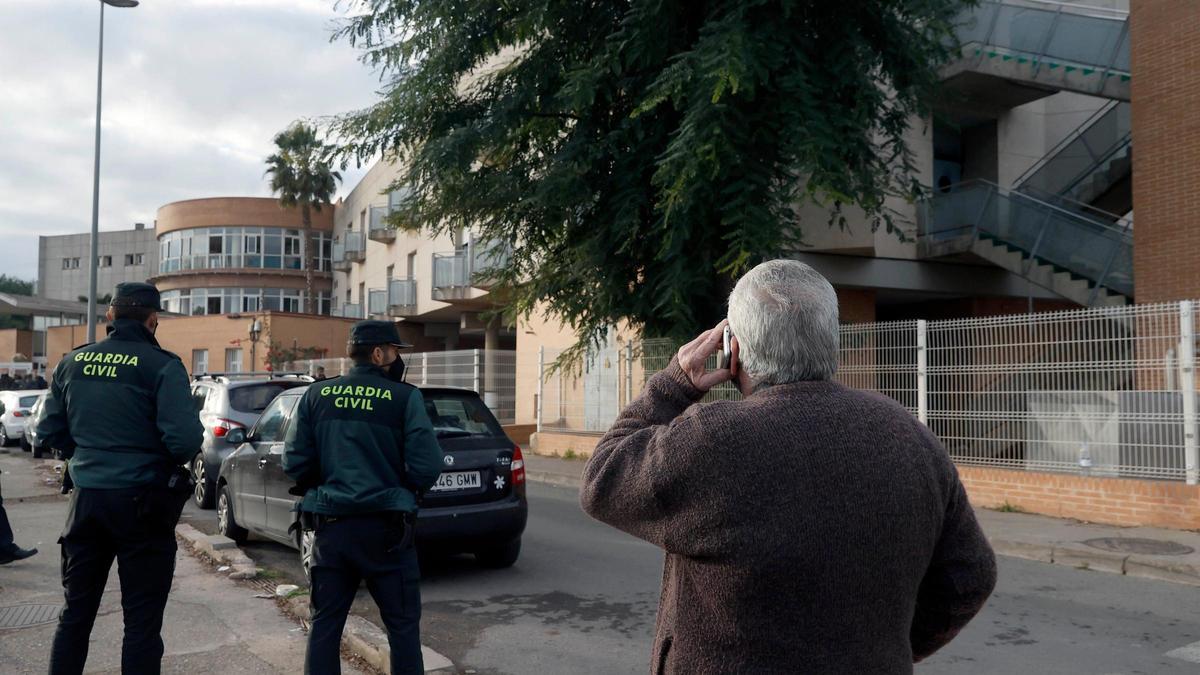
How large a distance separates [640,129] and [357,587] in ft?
30.4

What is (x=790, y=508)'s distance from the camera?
5.78 feet

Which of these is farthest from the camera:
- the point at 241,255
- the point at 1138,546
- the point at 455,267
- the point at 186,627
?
the point at 241,255

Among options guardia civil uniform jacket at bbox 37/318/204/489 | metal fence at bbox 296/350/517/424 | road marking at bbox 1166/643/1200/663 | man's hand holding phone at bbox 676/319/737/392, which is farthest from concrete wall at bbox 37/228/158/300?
man's hand holding phone at bbox 676/319/737/392

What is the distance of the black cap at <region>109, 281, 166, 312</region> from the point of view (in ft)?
14.5

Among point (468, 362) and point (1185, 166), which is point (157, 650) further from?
point (468, 362)

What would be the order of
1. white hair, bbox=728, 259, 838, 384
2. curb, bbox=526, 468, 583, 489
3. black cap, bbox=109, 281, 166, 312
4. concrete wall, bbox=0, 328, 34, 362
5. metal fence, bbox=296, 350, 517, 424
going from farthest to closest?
concrete wall, bbox=0, 328, 34, 362 → metal fence, bbox=296, 350, 517, 424 → curb, bbox=526, 468, 583, 489 → black cap, bbox=109, 281, 166, 312 → white hair, bbox=728, 259, 838, 384

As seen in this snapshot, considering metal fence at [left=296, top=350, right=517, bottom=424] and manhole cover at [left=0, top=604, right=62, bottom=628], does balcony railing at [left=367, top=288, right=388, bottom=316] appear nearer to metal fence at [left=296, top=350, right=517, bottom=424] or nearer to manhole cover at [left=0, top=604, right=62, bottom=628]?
metal fence at [left=296, top=350, right=517, bottom=424]

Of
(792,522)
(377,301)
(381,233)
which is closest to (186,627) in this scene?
(792,522)

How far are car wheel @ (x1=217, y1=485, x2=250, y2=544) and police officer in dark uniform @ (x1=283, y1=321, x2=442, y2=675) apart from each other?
504 cm

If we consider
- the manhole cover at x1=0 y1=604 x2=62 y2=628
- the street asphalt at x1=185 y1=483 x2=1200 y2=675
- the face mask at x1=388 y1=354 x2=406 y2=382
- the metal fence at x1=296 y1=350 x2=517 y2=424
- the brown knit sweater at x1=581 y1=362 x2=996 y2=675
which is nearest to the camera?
→ the brown knit sweater at x1=581 y1=362 x2=996 y2=675

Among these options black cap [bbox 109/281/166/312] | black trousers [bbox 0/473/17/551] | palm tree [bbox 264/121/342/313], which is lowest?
black trousers [bbox 0/473/17/551]

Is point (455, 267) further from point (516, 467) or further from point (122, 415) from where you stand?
point (122, 415)

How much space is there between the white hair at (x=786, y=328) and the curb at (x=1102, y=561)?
6.88 metres

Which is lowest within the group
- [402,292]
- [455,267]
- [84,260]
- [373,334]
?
[373,334]
